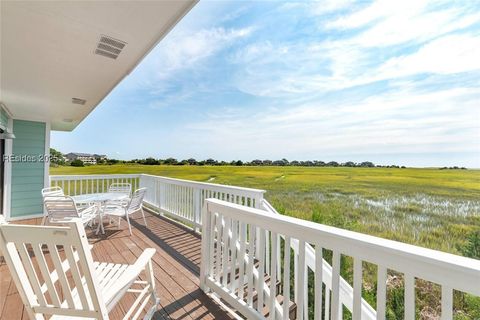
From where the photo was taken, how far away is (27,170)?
573cm

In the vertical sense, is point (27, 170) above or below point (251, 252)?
above

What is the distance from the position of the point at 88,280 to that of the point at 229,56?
10.3 m

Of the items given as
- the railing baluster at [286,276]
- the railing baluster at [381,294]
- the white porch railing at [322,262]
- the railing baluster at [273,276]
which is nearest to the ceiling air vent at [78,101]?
the white porch railing at [322,262]

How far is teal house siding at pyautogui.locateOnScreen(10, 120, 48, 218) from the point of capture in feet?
18.2

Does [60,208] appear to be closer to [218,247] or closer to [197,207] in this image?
[197,207]

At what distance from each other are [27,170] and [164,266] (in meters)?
5.02

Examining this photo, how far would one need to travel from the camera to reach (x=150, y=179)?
656cm

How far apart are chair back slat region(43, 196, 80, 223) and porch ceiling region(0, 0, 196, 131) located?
5.56 ft

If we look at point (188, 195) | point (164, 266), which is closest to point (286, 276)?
point (164, 266)

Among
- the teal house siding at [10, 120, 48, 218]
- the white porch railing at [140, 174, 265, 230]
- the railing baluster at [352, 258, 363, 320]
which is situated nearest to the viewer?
the railing baluster at [352, 258, 363, 320]

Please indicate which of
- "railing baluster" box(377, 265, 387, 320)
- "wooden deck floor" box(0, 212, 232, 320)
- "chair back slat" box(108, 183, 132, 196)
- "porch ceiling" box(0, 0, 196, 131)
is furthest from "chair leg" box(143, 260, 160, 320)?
"chair back slat" box(108, 183, 132, 196)

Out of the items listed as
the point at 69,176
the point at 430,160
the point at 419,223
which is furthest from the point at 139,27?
the point at 430,160

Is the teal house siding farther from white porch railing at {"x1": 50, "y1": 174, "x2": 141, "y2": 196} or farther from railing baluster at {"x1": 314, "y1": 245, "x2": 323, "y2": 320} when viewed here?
railing baluster at {"x1": 314, "y1": 245, "x2": 323, "y2": 320}

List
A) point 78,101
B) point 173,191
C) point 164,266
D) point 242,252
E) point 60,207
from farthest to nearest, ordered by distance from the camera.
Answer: point 173,191
point 78,101
point 60,207
point 164,266
point 242,252
